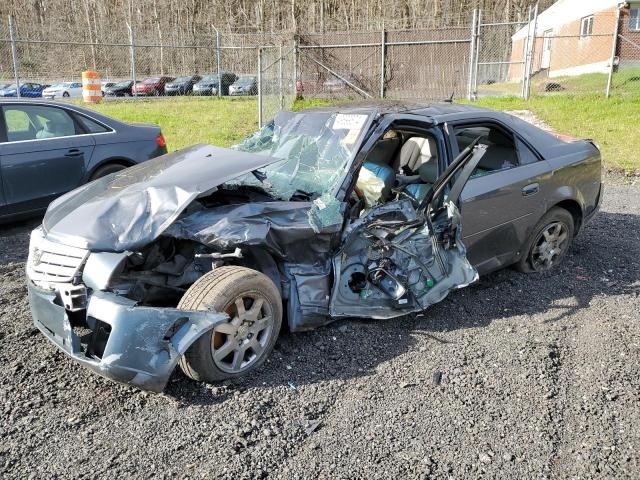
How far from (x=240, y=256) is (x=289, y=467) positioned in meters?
1.20

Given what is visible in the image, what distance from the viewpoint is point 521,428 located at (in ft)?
9.14

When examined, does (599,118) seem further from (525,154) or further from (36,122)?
(36,122)

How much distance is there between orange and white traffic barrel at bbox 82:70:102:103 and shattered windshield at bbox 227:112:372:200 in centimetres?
1637

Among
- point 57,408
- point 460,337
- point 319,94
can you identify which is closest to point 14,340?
point 57,408

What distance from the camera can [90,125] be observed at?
648cm

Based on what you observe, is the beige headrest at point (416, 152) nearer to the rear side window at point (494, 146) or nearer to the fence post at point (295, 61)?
the rear side window at point (494, 146)

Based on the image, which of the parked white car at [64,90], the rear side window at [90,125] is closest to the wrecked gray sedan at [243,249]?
the rear side window at [90,125]

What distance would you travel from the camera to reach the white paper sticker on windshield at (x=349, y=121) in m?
3.88

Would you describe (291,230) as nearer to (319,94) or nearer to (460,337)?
(460,337)

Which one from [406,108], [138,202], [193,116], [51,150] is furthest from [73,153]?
[193,116]

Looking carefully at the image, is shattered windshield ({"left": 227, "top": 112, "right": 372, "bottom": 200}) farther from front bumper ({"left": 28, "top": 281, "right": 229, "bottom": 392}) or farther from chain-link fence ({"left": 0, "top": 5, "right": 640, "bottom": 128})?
chain-link fence ({"left": 0, "top": 5, "right": 640, "bottom": 128})

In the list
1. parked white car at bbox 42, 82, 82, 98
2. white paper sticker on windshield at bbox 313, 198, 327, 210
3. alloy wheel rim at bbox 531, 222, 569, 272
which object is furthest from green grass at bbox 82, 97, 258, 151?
white paper sticker on windshield at bbox 313, 198, 327, 210

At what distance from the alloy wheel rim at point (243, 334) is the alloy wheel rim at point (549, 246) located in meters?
2.64

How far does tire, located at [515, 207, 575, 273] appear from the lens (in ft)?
15.3
